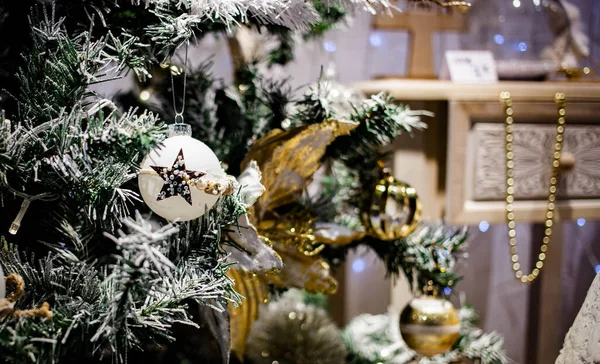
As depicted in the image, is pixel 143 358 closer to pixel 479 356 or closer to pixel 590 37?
pixel 479 356

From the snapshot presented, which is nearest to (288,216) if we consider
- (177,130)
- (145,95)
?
(177,130)

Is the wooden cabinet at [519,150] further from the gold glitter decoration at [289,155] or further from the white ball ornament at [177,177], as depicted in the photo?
the white ball ornament at [177,177]

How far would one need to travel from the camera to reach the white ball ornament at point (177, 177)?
1.41ft

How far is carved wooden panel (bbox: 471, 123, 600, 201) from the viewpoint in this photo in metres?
0.78

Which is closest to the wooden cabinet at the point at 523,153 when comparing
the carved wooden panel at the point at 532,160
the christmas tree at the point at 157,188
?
the carved wooden panel at the point at 532,160

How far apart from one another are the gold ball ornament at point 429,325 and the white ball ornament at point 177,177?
1.14 feet

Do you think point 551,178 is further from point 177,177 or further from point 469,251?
point 177,177

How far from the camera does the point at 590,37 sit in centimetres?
82

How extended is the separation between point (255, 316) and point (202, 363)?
174 mm

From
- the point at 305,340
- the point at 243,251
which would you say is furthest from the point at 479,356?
the point at 243,251

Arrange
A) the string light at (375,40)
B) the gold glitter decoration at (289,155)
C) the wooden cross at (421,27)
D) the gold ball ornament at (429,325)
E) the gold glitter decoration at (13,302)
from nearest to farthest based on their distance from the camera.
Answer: the gold glitter decoration at (13,302) < the gold glitter decoration at (289,155) < the gold ball ornament at (429,325) < the wooden cross at (421,27) < the string light at (375,40)

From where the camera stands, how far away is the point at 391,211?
67 cm

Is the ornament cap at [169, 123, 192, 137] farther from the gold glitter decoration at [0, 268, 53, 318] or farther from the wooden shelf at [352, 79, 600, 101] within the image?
the wooden shelf at [352, 79, 600, 101]

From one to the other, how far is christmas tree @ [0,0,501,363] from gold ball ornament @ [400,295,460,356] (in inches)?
1.3
